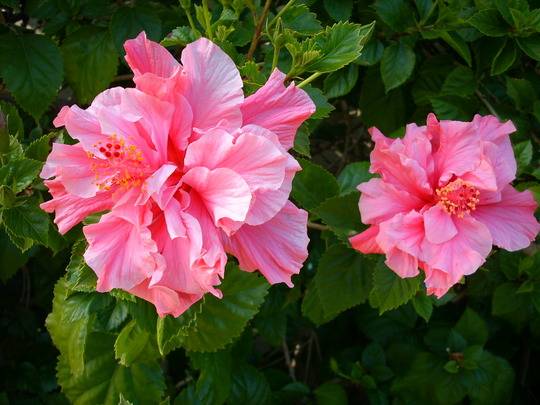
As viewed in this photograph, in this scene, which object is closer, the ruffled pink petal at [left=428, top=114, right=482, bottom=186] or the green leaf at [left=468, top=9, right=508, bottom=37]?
the ruffled pink petal at [left=428, top=114, right=482, bottom=186]

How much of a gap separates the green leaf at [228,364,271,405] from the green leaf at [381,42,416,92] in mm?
762

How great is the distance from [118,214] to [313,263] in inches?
39.5

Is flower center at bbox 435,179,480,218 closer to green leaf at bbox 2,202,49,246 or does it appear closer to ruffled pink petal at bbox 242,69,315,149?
ruffled pink petal at bbox 242,69,315,149

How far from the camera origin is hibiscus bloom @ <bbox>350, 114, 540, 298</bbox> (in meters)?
1.10

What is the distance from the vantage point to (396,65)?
1517mm

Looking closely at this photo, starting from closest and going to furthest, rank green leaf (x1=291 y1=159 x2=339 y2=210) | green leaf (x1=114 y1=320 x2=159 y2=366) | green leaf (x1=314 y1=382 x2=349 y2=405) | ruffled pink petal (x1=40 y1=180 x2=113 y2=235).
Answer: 1. ruffled pink petal (x1=40 y1=180 x2=113 y2=235)
2. green leaf (x1=114 y1=320 x2=159 y2=366)
3. green leaf (x1=291 y1=159 x2=339 y2=210)
4. green leaf (x1=314 y1=382 x2=349 y2=405)

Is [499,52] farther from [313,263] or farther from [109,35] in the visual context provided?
[109,35]

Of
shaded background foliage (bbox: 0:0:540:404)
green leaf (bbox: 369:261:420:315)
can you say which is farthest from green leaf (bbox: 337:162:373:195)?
green leaf (bbox: 369:261:420:315)

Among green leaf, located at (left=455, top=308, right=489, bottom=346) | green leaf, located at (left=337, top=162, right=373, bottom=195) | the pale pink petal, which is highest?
the pale pink petal

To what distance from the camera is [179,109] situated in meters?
0.87

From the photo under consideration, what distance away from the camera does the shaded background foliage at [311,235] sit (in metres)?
1.10

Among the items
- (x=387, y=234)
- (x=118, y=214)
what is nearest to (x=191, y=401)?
(x=387, y=234)

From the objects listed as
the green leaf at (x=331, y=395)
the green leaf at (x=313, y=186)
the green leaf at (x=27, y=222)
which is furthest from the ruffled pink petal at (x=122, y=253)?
the green leaf at (x=331, y=395)

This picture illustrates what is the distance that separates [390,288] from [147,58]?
0.64 m
